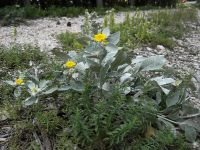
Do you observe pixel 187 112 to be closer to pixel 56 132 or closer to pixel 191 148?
pixel 191 148

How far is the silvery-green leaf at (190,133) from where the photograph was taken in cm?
296

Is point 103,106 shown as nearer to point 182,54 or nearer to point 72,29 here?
point 182,54

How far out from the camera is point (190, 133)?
2.97 metres

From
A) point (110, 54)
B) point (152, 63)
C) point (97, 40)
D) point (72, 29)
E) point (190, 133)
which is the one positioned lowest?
point (72, 29)

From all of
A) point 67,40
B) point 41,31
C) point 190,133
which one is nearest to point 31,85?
point 190,133

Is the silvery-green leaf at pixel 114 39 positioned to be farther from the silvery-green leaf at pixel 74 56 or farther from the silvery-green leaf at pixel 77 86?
the silvery-green leaf at pixel 77 86

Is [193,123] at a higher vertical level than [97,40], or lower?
lower

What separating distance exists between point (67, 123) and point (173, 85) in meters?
0.89

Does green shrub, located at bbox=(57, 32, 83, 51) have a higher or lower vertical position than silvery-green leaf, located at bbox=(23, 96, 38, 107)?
lower

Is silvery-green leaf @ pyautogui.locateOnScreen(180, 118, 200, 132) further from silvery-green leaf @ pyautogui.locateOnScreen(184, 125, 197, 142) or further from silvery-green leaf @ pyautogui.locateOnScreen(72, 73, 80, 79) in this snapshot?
silvery-green leaf @ pyautogui.locateOnScreen(72, 73, 80, 79)

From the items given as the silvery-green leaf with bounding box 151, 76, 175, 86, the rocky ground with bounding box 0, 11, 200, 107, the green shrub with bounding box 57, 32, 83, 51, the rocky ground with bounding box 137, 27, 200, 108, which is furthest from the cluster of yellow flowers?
the green shrub with bounding box 57, 32, 83, 51

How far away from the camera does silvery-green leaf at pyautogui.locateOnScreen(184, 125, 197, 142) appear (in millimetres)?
2955

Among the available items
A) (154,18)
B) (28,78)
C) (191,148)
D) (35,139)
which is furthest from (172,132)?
(154,18)

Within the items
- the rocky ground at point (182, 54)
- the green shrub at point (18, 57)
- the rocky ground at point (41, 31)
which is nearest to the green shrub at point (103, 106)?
the green shrub at point (18, 57)
